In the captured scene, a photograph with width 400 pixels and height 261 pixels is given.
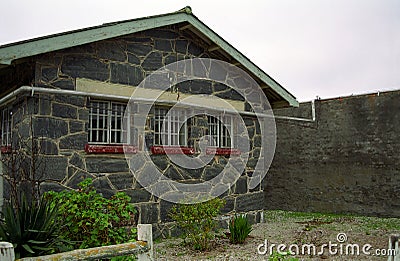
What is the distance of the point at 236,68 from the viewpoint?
31.2 feet

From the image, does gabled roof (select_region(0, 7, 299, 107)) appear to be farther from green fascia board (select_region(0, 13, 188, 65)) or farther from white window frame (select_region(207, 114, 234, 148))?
white window frame (select_region(207, 114, 234, 148))

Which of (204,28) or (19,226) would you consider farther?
(204,28)

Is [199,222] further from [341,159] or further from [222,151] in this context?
[341,159]

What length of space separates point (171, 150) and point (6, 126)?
3.25 m

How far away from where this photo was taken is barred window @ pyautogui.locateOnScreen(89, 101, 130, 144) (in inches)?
289

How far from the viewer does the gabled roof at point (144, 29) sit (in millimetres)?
6145

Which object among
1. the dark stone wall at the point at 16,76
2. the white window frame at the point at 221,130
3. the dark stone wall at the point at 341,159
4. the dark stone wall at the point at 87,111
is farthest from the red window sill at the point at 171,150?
the dark stone wall at the point at 341,159

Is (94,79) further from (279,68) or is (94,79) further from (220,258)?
(279,68)

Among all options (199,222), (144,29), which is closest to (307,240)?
(199,222)

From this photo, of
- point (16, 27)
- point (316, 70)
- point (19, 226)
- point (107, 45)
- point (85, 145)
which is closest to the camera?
point (19, 226)

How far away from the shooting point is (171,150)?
26.6 ft

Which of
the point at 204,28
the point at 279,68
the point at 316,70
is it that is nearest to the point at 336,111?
the point at 316,70

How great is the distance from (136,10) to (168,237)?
264 inches

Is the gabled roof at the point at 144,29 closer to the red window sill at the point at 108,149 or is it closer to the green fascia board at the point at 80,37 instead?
the green fascia board at the point at 80,37
